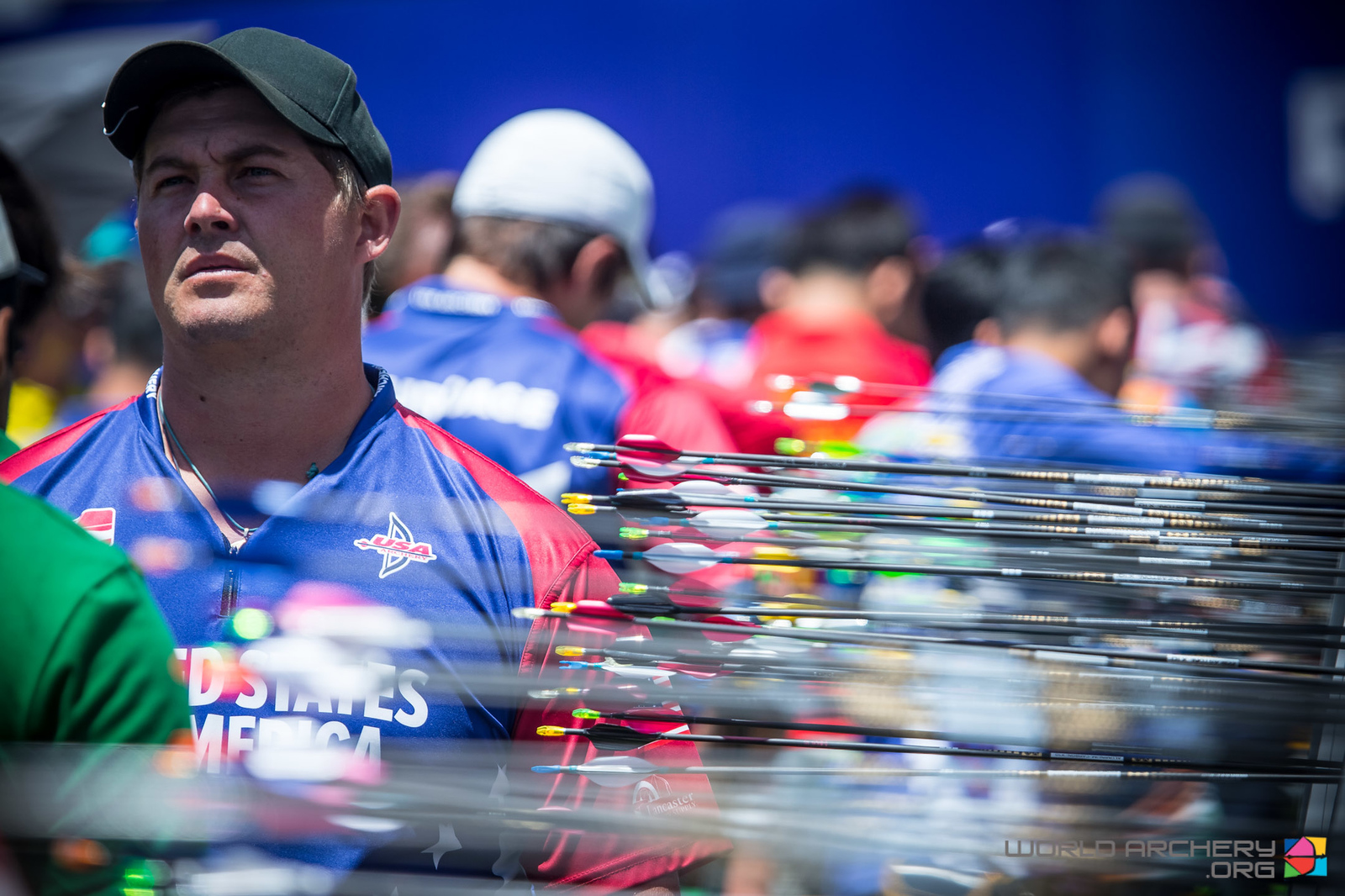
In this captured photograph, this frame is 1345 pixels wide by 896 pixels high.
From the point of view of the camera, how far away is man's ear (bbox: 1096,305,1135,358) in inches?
124

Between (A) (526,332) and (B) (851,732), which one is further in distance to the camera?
(A) (526,332)

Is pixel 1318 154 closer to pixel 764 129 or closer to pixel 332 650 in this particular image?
pixel 764 129

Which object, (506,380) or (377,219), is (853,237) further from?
(377,219)

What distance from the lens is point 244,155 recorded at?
5.62 feet

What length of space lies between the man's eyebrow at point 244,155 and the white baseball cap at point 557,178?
40.6 inches

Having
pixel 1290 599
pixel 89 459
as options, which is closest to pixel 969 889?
pixel 1290 599

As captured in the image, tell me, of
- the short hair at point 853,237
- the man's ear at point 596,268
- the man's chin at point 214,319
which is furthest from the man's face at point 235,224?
the short hair at point 853,237

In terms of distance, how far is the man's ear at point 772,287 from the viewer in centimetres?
487

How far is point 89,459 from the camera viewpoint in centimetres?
168

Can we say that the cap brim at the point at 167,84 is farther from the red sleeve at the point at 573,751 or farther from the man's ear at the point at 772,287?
the man's ear at the point at 772,287

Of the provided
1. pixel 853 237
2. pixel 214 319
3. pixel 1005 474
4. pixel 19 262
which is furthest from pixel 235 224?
pixel 853 237

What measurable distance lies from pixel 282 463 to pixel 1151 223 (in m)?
5.13

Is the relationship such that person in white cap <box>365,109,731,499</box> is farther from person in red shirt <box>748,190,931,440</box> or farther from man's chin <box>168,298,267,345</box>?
man's chin <box>168,298,267,345</box>

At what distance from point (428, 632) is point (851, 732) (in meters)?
0.61
